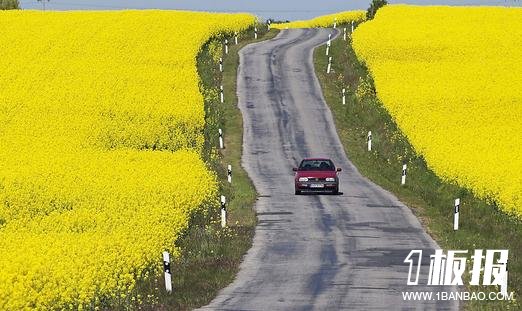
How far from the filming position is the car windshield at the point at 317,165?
3694cm

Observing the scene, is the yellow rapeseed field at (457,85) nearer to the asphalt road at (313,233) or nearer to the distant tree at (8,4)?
the asphalt road at (313,233)

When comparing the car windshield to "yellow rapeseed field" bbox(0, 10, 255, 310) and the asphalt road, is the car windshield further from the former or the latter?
"yellow rapeseed field" bbox(0, 10, 255, 310)

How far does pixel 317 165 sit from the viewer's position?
37.8m

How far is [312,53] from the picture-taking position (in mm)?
72812

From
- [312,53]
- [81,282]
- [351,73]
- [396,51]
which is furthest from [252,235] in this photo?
[312,53]

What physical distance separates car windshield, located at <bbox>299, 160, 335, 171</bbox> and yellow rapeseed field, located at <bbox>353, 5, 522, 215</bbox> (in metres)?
3.88

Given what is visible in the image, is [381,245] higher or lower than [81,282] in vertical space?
lower

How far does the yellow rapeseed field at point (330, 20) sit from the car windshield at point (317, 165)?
61009mm

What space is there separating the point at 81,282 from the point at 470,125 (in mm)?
32569

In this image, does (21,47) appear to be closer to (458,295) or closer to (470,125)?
(470,125)

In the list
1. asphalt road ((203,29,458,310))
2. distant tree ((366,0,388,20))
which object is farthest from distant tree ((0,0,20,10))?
asphalt road ((203,29,458,310))

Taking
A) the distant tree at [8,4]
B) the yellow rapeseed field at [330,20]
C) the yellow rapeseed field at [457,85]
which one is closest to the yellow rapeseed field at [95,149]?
the yellow rapeseed field at [457,85]

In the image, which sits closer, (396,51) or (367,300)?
(367,300)

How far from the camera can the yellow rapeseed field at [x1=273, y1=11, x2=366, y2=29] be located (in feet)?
330
